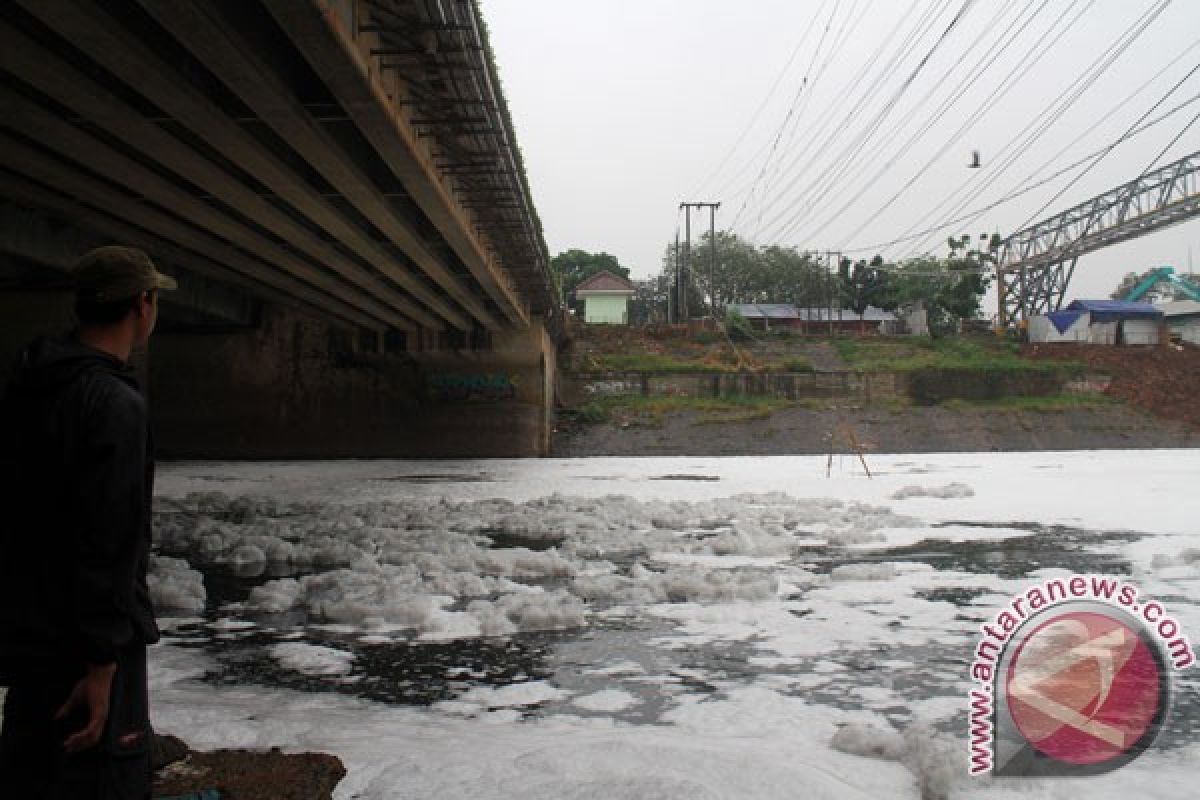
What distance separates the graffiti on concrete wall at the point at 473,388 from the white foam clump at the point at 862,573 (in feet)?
79.8

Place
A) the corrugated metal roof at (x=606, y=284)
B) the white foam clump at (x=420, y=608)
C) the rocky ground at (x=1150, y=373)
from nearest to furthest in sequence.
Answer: the white foam clump at (x=420, y=608)
the rocky ground at (x=1150, y=373)
the corrugated metal roof at (x=606, y=284)

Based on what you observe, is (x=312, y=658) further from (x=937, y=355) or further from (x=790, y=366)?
(x=937, y=355)

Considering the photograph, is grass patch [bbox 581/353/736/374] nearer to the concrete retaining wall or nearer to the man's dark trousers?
the concrete retaining wall

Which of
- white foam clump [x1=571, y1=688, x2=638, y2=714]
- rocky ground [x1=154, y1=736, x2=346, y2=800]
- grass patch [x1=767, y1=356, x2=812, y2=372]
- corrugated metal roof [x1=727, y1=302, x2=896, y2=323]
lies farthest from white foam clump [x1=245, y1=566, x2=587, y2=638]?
corrugated metal roof [x1=727, y1=302, x2=896, y2=323]

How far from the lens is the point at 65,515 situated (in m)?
1.75

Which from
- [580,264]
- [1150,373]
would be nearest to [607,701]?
[1150,373]

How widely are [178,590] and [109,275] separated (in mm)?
4839

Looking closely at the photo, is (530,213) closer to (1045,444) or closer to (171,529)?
(171,529)

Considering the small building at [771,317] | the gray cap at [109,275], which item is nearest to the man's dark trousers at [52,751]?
the gray cap at [109,275]

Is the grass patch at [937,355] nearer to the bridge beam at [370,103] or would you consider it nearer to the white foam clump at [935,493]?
the white foam clump at [935,493]

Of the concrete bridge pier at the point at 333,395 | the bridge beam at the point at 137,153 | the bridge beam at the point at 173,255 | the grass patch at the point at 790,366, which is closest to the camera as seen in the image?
the bridge beam at the point at 137,153

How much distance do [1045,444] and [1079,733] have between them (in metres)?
35.9

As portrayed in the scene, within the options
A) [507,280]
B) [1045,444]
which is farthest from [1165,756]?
[1045,444]

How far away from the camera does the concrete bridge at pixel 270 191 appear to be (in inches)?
316
